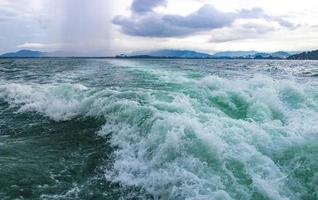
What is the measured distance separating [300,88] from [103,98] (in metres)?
8.80

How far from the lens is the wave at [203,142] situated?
753 centimetres

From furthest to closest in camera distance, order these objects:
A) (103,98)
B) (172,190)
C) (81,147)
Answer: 1. (103,98)
2. (81,147)
3. (172,190)

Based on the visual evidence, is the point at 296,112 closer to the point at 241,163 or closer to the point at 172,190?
the point at 241,163

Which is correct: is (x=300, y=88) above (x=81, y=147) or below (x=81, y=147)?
above

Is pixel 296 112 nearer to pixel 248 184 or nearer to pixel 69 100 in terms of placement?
pixel 248 184

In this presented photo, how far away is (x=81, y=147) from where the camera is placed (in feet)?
36.4

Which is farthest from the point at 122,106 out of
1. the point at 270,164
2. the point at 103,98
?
the point at 270,164

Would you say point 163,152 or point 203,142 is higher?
point 203,142

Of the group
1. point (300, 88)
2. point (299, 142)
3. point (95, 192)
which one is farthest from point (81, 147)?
point (300, 88)

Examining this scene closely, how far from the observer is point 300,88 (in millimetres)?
16406

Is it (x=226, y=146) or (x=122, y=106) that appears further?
(x=122, y=106)

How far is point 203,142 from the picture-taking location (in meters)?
8.77

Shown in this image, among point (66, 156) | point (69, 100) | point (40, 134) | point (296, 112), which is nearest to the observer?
point (66, 156)

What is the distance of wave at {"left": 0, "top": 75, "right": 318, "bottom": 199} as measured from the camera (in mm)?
7531
